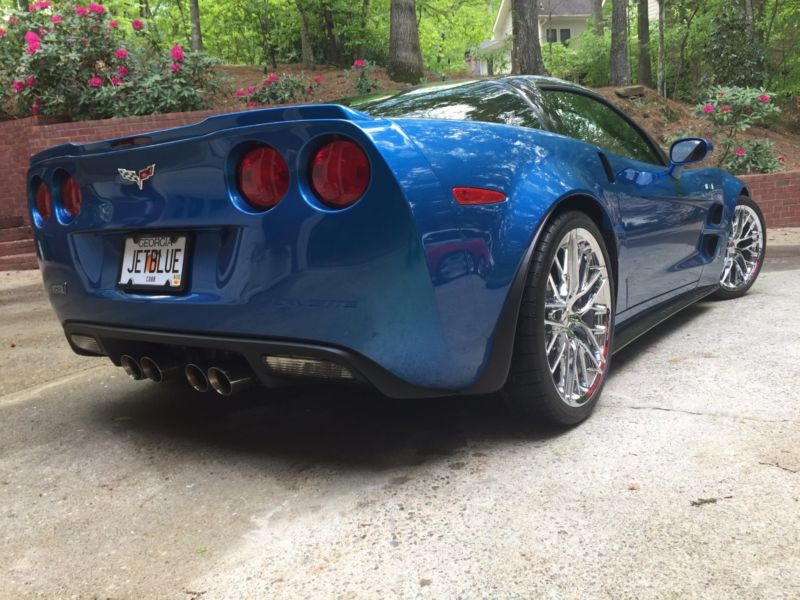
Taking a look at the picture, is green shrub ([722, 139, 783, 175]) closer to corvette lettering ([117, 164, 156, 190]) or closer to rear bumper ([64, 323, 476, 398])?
rear bumper ([64, 323, 476, 398])

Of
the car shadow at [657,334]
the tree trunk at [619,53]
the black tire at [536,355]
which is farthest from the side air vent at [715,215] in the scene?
the tree trunk at [619,53]

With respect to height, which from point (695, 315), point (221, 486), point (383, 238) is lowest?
point (695, 315)

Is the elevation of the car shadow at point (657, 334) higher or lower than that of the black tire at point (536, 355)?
lower

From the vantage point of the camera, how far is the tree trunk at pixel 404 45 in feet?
40.6

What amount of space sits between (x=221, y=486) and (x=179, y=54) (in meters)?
8.91

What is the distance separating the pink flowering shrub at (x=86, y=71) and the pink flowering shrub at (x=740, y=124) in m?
7.19

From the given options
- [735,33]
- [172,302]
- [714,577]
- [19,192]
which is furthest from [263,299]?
[735,33]

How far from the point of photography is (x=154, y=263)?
2.36m

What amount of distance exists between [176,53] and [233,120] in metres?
8.56

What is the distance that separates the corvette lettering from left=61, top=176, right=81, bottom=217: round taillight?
13.3 inches

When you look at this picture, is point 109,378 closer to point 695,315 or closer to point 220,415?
point 220,415

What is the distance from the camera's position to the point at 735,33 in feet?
46.8

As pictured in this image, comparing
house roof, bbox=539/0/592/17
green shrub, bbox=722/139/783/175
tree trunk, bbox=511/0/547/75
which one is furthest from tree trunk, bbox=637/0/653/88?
house roof, bbox=539/0/592/17

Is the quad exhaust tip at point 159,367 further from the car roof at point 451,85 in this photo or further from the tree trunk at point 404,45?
the tree trunk at point 404,45
